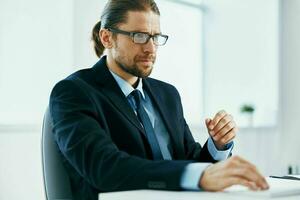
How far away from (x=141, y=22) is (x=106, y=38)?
189 mm

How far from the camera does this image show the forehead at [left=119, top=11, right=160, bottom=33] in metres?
1.99

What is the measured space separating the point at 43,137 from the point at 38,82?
1.72 meters

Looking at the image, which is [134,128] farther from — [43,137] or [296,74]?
[296,74]

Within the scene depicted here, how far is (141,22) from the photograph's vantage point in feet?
6.54

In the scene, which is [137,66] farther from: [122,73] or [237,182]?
[237,182]

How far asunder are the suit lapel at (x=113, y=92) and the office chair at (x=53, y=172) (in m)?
0.25

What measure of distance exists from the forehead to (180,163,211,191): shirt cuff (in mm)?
762

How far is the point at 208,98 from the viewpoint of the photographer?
523cm

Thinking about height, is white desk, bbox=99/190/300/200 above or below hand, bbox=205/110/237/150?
below

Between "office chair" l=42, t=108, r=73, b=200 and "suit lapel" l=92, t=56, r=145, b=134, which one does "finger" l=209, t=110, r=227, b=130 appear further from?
"office chair" l=42, t=108, r=73, b=200

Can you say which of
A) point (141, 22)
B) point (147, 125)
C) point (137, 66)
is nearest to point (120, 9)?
point (141, 22)

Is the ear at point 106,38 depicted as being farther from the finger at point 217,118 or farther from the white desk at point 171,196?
the white desk at point 171,196

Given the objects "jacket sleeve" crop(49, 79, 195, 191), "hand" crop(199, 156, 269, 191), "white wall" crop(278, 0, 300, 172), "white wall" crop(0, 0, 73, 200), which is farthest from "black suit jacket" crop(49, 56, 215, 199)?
"white wall" crop(278, 0, 300, 172)

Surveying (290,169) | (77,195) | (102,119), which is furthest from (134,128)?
(290,169)
